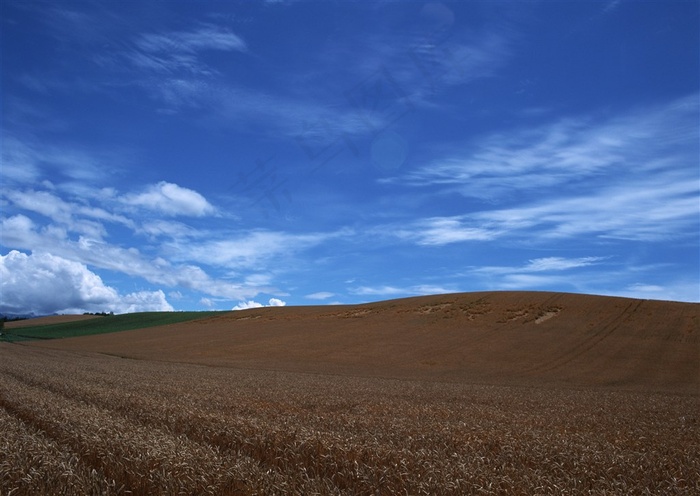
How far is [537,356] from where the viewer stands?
43.9m

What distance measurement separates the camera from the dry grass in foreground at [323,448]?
6.81 m

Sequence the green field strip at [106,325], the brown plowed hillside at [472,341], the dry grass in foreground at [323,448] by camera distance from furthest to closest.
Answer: the green field strip at [106,325] → the brown plowed hillside at [472,341] → the dry grass in foreground at [323,448]

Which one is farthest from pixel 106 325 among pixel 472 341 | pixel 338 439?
pixel 338 439

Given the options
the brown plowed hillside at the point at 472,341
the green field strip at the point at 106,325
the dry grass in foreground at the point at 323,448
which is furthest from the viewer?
the green field strip at the point at 106,325

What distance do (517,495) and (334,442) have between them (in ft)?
11.1

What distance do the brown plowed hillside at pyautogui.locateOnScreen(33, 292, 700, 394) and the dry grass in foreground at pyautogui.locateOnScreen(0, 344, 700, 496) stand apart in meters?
20.7

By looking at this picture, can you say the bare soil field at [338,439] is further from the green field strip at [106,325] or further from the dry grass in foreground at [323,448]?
the green field strip at [106,325]

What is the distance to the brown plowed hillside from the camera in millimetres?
38250

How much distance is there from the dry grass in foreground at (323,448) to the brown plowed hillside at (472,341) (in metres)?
20.7

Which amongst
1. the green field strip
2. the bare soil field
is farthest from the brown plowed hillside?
the green field strip

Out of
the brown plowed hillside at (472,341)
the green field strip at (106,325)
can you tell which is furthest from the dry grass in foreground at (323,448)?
the green field strip at (106,325)

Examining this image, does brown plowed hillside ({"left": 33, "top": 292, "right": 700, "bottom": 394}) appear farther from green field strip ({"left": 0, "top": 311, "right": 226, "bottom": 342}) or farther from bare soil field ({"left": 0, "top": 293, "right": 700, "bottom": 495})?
green field strip ({"left": 0, "top": 311, "right": 226, "bottom": 342})

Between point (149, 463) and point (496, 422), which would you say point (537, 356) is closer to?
point (496, 422)

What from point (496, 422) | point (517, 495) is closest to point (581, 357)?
point (496, 422)
